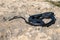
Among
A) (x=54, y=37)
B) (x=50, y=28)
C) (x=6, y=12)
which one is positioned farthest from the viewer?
(x=6, y=12)

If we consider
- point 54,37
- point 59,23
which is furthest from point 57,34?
point 59,23

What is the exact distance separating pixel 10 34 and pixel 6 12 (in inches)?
46.7

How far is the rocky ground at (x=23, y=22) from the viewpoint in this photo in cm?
496

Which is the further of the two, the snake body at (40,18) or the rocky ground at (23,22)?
the snake body at (40,18)

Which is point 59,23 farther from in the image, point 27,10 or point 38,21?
point 27,10

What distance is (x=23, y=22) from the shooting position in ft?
→ 18.3

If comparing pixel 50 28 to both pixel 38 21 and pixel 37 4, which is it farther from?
pixel 37 4

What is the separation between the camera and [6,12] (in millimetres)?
6113

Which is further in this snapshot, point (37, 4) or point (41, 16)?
point (37, 4)

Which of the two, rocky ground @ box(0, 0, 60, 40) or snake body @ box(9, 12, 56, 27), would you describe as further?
snake body @ box(9, 12, 56, 27)

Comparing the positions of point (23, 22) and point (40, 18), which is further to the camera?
point (40, 18)

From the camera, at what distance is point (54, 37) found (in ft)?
16.1

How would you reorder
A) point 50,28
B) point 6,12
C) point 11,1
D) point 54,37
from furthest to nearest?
point 11,1 < point 6,12 < point 50,28 < point 54,37

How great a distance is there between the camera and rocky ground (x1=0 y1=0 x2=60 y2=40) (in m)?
4.96
